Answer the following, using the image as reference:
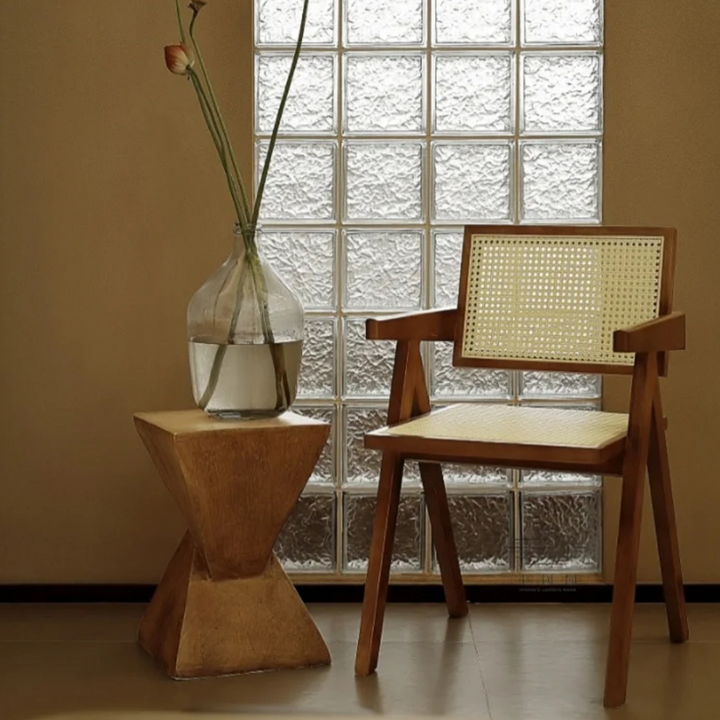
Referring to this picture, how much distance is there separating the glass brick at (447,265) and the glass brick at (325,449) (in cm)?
42

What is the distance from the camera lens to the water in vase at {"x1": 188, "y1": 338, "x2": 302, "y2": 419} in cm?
267

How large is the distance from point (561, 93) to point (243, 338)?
1.17 meters

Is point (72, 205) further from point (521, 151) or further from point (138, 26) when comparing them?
point (521, 151)

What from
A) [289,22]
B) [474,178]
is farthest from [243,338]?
[289,22]

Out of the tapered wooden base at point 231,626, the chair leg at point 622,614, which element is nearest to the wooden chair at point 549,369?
the chair leg at point 622,614

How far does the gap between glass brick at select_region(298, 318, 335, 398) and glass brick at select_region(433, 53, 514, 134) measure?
61 cm

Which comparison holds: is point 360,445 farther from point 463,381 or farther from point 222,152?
point 222,152

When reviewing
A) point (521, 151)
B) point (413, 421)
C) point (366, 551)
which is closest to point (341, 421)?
point (366, 551)

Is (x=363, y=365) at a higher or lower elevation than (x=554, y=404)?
higher

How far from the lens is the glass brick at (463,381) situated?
3283mm

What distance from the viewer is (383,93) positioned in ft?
10.7

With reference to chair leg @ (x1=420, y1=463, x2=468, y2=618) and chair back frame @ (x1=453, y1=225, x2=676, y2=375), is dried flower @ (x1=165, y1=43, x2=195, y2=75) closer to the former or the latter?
chair back frame @ (x1=453, y1=225, x2=676, y2=375)

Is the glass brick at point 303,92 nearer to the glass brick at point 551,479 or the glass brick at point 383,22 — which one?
the glass brick at point 383,22

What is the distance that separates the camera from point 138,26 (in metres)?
3.16
